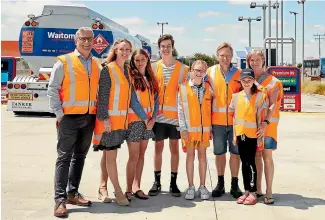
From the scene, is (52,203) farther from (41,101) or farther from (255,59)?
(41,101)

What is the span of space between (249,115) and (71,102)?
2.02 m

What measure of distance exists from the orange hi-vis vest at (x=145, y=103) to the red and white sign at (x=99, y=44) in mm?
7284

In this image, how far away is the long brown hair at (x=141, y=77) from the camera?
16.8 feet

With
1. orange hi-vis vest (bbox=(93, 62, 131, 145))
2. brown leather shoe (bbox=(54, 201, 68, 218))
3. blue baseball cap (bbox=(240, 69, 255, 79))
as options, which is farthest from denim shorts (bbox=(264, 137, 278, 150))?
brown leather shoe (bbox=(54, 201, 68, 218))

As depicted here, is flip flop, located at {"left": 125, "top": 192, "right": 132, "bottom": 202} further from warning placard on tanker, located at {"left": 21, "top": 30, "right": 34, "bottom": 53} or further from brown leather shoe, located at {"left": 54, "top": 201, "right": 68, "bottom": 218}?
warning placard on tanker, located at {"left": 21, "top": 30, "right": 34, "bottom": 53}

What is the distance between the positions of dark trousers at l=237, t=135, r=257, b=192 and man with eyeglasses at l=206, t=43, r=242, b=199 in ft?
0.70

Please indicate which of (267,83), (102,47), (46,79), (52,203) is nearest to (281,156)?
(267,83)

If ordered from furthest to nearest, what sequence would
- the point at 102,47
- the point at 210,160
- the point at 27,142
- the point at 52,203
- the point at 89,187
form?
the point at 102,47, the point at 27,142, the point at 210,160, the point at 89,187, the point at 52,203

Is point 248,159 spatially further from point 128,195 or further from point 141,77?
point 141,77

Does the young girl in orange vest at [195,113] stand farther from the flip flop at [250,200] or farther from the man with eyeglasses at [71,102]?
the man with eyeglasses at [71,102]

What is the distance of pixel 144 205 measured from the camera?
5.07 metres

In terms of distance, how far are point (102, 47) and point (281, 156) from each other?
6.41 m

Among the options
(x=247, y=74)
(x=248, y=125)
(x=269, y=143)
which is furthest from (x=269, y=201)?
(x=247, y=74)

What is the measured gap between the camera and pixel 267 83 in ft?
17.1
